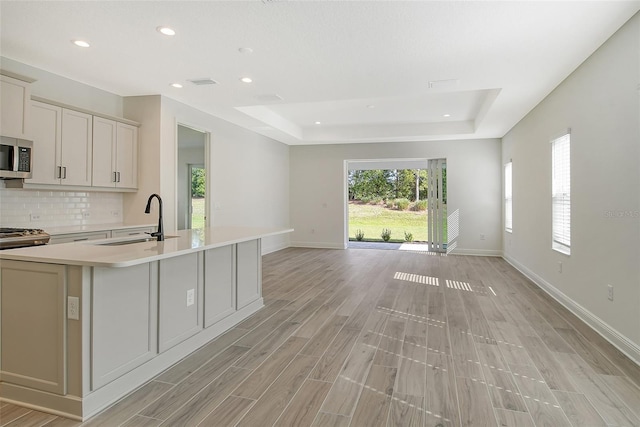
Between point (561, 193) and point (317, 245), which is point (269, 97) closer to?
point (561, 193)

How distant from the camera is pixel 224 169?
6488 mm

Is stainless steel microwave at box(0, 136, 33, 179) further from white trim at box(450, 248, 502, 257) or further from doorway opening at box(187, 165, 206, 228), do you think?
white trim at box(450, 248, 502, 257)

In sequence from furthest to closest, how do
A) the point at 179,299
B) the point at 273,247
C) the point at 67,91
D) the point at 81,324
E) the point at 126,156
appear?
1. the point at 273,247
2. the point at 126,156
3. the point at 67,91
4. the point at 179,299
5. the point at 81,324

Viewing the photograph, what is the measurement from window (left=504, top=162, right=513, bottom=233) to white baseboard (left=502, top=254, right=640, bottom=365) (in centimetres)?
212

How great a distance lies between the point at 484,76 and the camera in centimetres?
407

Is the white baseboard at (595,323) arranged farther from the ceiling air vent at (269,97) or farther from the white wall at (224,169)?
the white wall at (224,169)

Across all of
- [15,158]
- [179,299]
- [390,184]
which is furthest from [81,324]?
[390,184]

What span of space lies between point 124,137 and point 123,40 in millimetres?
1759

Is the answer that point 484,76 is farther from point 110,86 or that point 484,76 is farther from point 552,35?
point 110,86

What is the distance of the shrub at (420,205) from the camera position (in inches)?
510

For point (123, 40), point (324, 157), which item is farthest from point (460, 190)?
point (123, 40)

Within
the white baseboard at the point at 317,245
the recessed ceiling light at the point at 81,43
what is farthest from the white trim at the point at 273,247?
Answer: the recessed ceiling light at the point at 81,43

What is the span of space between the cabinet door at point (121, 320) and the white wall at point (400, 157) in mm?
Answer: 6957

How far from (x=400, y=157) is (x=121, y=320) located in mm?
7410
